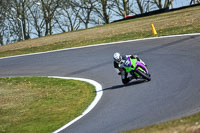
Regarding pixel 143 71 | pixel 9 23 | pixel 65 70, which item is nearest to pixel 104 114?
pixel 143 71

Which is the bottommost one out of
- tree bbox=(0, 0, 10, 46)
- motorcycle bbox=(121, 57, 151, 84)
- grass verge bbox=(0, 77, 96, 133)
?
grass verge bbox=(0, 77, 96, 133)

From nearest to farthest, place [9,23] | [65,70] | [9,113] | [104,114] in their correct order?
[104,114]
[9,113]
[65,70]
[9,23]

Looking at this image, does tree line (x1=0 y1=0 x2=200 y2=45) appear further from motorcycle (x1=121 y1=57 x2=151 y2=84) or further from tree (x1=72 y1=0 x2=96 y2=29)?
motorcycle (x1=121 y1=57 x2=151 y2=84)

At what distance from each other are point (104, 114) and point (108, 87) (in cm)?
410

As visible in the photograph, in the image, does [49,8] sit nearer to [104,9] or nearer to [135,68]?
[104,9]

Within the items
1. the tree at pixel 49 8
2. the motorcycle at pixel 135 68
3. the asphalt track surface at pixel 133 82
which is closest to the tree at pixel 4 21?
the tree at pixel 49 8

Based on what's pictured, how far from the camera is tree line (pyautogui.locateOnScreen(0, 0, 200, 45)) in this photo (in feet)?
196

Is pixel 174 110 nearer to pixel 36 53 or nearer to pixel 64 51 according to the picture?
pixel 64 51

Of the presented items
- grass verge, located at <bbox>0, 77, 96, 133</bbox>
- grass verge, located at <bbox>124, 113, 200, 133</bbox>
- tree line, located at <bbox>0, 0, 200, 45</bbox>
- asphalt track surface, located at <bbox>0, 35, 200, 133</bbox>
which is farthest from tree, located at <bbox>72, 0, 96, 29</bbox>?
grass verge, located at <bbox>124, 113, 200, 133</bbox>

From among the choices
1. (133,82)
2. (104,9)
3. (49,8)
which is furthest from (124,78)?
(49,8)

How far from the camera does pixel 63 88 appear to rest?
17328 millimetres

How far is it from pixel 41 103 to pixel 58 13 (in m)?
53.7

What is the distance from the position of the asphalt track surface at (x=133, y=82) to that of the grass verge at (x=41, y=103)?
74cm

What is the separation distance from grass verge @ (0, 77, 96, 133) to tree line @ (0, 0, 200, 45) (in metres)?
38.8
